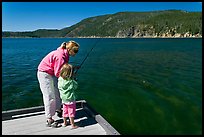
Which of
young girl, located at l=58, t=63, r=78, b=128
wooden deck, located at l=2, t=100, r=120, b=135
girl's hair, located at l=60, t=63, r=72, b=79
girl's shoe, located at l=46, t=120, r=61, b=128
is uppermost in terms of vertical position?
girl's hair, located at l=60, t=63, r=72, b=79

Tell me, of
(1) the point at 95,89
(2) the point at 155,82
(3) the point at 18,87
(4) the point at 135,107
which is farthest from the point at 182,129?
(3) the point at 18,87

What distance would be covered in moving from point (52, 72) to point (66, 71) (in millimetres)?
444

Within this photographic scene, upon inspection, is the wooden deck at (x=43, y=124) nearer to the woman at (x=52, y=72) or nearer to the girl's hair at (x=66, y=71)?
the woman at (x=52, y=72)

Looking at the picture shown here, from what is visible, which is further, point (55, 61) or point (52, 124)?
point (52, 124)

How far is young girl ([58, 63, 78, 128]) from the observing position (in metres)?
5.47

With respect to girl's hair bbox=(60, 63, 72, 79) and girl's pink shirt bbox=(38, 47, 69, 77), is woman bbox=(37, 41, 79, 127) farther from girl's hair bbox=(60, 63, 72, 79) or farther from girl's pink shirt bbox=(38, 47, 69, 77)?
girl's hair bbox=(60, 63, 72, 79)

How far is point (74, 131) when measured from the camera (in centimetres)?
564

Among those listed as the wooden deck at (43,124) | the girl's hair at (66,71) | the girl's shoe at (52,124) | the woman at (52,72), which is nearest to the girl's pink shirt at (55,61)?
the woman at (52,72)

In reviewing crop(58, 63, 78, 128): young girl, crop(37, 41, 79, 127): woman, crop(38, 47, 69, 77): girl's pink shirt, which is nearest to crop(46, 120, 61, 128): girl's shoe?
crop(37, 41, 79, 127): woman

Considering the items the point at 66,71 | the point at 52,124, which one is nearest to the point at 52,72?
the point at 66,71

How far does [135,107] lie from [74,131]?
5810 mm

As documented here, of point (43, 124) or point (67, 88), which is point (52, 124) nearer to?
point (43, 124)

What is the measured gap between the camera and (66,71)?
547 centimetres

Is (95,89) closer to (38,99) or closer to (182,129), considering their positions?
(38,99)
